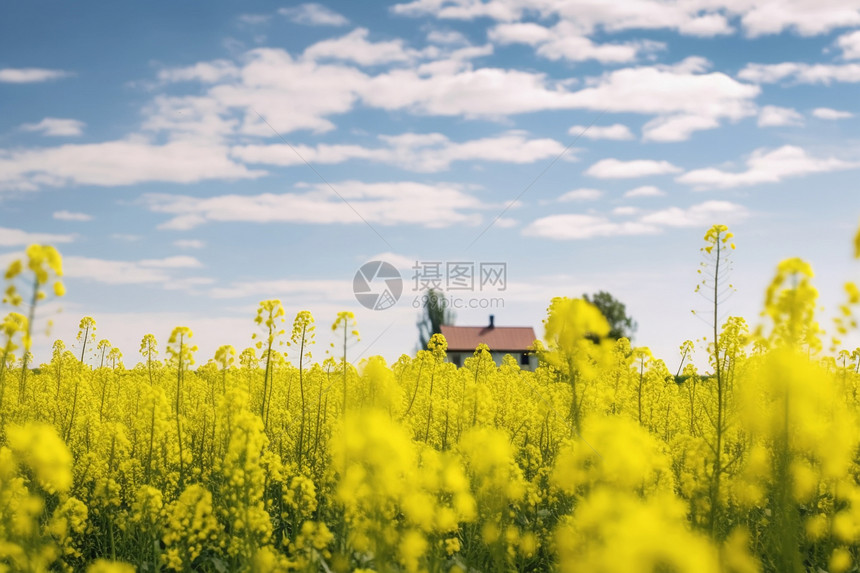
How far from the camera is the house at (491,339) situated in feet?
164

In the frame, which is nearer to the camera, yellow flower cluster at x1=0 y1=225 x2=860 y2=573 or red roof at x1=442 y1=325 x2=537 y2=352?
yellow flower cluster at x1=0 y1=225 x2=860 y2=573

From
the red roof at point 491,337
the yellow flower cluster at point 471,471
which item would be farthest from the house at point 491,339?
the yellow flower cluster at point 471,471

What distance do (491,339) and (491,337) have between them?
19 centimetres

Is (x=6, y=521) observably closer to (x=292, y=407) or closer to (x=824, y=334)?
(x=824, y=334)

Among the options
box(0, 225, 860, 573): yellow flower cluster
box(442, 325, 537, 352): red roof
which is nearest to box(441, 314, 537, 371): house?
box(442, 325, 537, 352): red roof

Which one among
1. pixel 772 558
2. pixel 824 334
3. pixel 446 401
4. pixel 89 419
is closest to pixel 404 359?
pixel 446 401

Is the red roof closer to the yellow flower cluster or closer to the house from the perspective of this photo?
the house

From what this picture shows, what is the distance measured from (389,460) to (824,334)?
2.52 m

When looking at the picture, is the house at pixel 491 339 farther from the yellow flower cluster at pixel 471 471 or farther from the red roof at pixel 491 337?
the yellow flower cluster at pixel 471 471

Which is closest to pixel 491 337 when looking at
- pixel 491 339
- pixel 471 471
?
pixel 491 339

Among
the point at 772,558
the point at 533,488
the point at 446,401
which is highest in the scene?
the point at 446,401

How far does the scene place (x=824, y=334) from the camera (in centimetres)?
384

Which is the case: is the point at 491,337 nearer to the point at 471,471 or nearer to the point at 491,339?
the point at 491,339

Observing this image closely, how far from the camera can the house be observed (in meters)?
49.9
